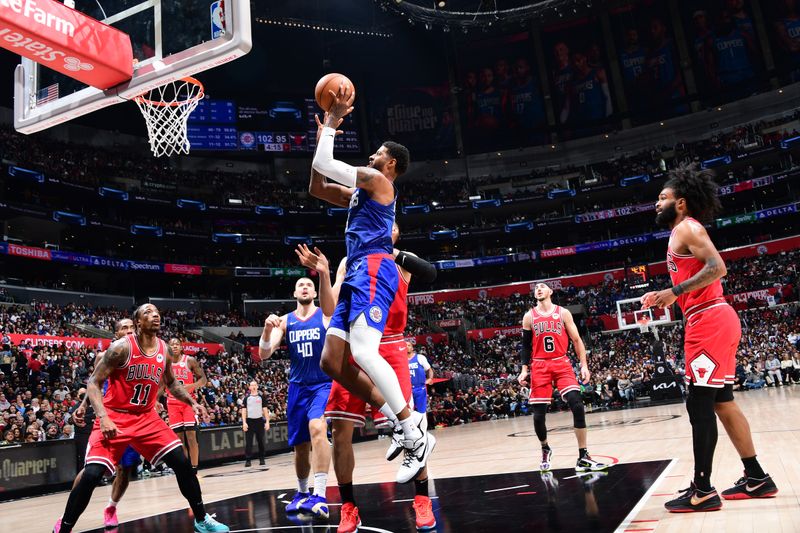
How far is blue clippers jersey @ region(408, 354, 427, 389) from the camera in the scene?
8.38 m

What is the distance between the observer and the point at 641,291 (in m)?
34.5

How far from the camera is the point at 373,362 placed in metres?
3.94

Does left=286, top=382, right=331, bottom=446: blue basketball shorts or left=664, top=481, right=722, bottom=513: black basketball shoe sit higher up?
left=286, top=382, right=331, bottom=446: blue basketball shorts

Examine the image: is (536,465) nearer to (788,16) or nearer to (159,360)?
(159,360)

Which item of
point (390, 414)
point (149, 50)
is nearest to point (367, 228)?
point (390, 414)

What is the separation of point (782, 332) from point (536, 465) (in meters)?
27.3

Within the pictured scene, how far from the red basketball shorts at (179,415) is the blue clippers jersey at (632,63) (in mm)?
41946

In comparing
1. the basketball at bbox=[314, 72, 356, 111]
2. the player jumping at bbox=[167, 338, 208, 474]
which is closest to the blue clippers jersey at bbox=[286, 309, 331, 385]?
the basketball at bbox=[314, 72, 356, 111]

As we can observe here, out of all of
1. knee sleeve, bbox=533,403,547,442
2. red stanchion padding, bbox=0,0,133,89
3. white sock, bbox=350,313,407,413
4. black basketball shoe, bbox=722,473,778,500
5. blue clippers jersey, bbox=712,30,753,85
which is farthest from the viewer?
blue clippers jersey, bbox=712,30,753,85

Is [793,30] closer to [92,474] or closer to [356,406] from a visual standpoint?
[356,406]

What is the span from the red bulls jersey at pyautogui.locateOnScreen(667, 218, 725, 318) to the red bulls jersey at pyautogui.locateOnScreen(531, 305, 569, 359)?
268cm

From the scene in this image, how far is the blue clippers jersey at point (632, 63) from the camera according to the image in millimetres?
43844

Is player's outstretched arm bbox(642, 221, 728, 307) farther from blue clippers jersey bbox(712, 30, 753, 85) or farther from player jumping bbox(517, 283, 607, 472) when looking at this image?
blue clippers jersey bbox(712, 30, 753, 85)

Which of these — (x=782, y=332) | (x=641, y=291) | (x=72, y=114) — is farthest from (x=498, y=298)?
(x=72, y=114)
